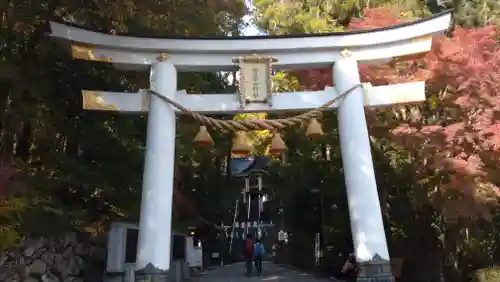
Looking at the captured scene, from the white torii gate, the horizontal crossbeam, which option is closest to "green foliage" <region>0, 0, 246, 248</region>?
the white torii gate

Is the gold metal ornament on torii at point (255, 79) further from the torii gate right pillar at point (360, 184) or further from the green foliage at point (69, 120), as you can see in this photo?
the green foliage at point (69, 120)

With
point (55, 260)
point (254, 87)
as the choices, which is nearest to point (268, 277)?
point (55, 260)

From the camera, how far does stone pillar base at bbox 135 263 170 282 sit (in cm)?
869

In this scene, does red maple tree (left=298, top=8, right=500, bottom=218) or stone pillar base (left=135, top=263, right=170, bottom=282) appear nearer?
stone pillar base (left=135, top=263, right=170, bottom=282)

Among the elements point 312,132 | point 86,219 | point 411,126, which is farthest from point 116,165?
point 411,126

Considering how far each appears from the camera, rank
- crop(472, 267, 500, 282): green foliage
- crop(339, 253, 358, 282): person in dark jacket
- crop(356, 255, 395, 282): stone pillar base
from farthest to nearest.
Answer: crop(339, 253, 358, 282): person in dark jacket → crop(472, 267, 500, 282): green foliage → crop(356, 255, 395, 282): stone pillar base

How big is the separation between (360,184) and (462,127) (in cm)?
254

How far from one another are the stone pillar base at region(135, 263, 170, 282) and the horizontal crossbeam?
126 inches

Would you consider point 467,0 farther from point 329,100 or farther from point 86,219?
point 86,219

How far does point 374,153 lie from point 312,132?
515 cm

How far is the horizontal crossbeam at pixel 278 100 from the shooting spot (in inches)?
388

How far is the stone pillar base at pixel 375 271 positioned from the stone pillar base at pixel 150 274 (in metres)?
3.71

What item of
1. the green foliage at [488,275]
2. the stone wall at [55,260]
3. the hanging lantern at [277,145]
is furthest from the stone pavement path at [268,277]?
the hanging lantern at [277,145]

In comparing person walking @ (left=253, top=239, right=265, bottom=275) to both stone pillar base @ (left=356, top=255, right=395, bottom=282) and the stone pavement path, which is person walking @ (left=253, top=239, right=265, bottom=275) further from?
stone pillar base @ (left=356, top=255, right=395, bottom=282)
